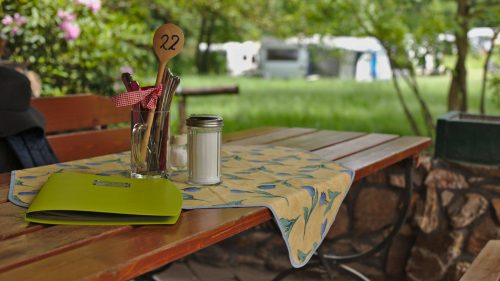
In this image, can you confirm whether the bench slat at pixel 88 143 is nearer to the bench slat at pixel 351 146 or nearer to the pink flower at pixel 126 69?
the bench slat at pixel 351 146

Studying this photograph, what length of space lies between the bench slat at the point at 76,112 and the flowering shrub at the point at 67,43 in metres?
1.20

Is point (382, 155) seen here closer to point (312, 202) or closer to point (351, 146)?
→ point (351, 146)

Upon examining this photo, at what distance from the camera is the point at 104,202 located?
1250mm

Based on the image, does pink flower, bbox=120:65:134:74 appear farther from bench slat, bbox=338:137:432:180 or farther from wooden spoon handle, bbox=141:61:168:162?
wooden spoon handle, bbox=141:61:168:162

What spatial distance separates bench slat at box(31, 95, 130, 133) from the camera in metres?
2.53

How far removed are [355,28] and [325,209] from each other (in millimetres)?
3187

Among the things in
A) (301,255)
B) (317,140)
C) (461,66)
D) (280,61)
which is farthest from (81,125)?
(280,61)

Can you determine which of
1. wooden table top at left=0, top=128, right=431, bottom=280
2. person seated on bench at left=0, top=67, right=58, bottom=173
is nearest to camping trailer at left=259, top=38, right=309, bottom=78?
person seated on bench at left=0, top=67, right=58, bottom=173

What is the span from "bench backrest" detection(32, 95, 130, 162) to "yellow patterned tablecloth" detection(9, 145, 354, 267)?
0.63 metres

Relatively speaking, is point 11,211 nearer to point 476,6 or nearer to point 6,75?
point 6,75

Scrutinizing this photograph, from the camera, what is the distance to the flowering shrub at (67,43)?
Answer: 150 inches

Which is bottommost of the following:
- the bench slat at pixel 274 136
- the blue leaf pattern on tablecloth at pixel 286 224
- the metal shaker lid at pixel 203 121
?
the blue leaf pattern on tablecloth at pixel 286 224

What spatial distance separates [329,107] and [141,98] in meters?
6.70

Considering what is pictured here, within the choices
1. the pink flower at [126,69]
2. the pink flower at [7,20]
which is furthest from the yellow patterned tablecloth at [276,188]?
the pink flower at [126,69]
